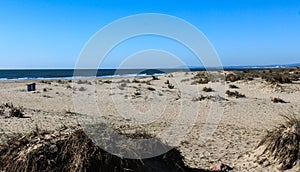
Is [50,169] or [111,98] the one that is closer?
[50,169]

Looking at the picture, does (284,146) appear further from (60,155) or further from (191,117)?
(191,117)

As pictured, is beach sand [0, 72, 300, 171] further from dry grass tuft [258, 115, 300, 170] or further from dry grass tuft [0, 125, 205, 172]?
dry grass tuft [0, 125, 205, 172]

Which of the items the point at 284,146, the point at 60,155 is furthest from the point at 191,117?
the point at 60,155

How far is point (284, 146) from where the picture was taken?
6160mm

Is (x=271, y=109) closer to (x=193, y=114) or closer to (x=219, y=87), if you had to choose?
(x=193, y=114)

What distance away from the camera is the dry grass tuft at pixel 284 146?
603cm

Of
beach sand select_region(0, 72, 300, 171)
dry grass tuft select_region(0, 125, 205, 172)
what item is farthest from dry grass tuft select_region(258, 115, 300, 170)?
dry grass tuft select_region(0, 125, 205, 172)

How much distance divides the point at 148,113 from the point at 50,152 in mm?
9605

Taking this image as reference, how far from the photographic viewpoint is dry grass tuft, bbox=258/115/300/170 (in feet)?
19.8

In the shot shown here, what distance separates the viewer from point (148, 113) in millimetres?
14203

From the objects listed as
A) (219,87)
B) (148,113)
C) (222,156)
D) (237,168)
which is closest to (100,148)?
(237,168)

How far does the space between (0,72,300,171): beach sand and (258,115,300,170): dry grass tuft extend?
18cm

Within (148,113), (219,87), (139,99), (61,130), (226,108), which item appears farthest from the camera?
(219,87)

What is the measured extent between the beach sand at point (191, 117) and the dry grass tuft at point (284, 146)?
175 mm
